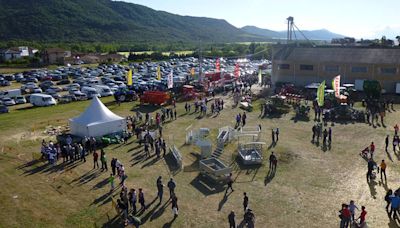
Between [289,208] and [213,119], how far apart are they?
1871 centimetres

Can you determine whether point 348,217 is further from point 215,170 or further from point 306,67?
point 306,67

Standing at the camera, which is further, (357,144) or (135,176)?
(357,144)

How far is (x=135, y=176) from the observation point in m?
22.0

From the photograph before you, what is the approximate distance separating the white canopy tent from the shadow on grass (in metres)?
10.5

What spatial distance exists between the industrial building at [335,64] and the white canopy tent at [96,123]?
30991mm

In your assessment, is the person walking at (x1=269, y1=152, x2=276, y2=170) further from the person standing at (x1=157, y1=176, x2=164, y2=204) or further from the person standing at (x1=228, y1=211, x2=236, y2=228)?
the person standing at (x1=228, y1=211, x2=236, y2=228)

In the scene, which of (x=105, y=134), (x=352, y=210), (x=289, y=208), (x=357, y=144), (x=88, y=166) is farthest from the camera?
(x=105, y=134)

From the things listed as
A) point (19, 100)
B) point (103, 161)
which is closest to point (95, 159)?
point (103, 161)

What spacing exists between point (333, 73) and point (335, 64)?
124 cm

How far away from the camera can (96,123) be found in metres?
28.6

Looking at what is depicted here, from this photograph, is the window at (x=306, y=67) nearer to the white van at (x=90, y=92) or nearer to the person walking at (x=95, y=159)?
the white van at (x=90, y=92)

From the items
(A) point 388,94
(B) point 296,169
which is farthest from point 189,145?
(A) point 388,94

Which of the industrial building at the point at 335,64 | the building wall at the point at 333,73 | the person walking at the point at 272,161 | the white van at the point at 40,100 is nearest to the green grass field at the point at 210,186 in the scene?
the person walking at the point at 272,161

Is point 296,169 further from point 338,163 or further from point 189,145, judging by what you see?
point 189,145
